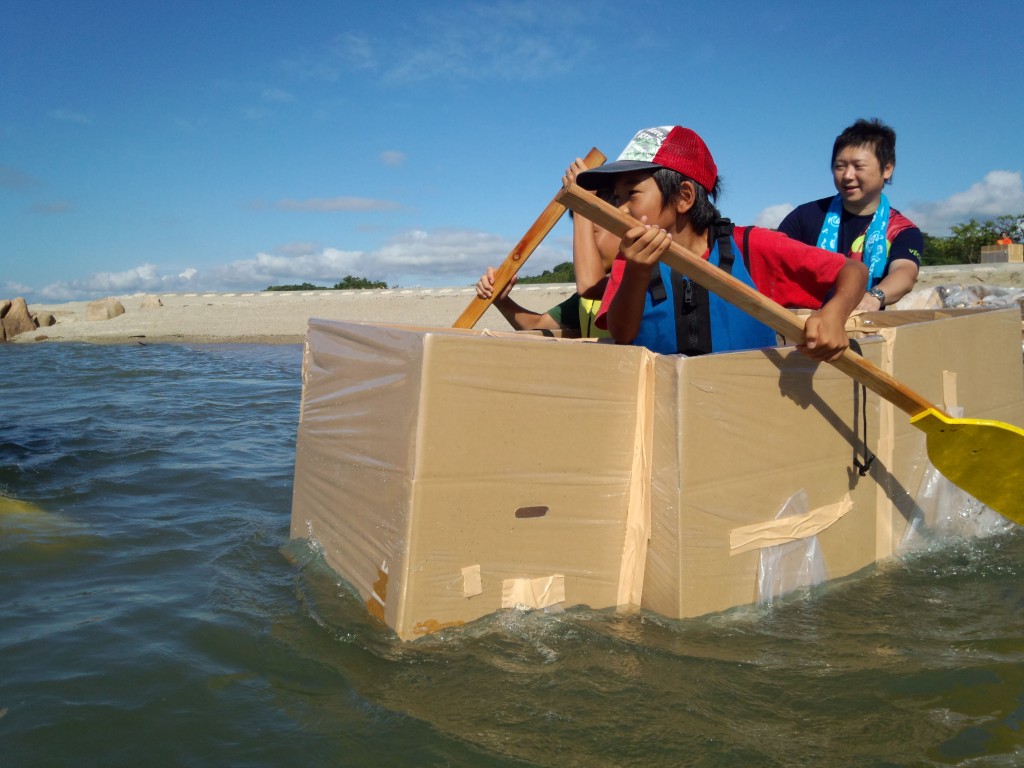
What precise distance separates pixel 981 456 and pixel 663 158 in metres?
1.30

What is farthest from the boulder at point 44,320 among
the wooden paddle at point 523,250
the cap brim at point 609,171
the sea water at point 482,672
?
the cap brim at point 609,171

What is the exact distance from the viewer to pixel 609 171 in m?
2.31

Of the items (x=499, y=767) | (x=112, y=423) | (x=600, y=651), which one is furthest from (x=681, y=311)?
(x=112, y=423)

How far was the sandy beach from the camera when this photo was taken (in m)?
16.5

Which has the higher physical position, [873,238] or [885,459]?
[873,238]

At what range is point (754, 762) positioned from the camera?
158 centimetres

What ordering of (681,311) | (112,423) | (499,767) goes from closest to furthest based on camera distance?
(499,767)
(681,311)
(112,423)

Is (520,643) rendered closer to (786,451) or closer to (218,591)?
(786,451)

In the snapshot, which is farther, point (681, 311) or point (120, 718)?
point (681, 311)

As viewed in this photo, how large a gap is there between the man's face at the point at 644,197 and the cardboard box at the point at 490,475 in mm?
519

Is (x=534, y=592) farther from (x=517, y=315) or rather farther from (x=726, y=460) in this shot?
(x=517, y=315)

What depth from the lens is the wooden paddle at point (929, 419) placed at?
2.02 metres

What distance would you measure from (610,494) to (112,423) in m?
5.15

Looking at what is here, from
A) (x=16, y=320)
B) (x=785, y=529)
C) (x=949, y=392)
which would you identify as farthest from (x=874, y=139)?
(x=16, y=320)
